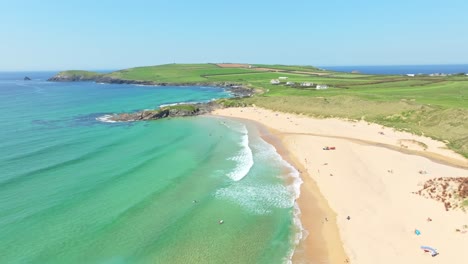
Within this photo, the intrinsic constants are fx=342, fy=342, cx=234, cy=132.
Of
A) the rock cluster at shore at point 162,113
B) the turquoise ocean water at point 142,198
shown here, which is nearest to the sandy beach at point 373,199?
the turquoise ocean water at point 142,198

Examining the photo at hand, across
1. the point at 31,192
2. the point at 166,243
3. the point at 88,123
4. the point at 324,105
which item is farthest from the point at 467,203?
the point at 88,123

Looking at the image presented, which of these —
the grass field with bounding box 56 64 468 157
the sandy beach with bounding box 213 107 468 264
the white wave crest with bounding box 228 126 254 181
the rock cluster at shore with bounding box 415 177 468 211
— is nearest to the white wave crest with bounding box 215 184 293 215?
the sandy beach with bounding box 213 107 468 264

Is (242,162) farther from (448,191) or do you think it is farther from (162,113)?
(162,113)

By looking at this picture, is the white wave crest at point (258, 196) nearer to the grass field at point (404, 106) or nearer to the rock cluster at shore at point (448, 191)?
the rock cluster at shore at point (448, 191)

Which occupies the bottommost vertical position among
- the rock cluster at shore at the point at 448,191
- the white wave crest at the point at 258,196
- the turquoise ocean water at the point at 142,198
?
the white wave crest at the point at 258,196

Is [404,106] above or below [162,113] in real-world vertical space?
above

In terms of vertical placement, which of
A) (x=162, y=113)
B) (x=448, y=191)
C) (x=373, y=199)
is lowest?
(x=373, y=199)

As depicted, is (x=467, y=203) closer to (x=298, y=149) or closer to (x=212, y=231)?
(x=212, y=231)

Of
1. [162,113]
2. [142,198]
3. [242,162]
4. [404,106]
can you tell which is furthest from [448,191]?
[162,113]
